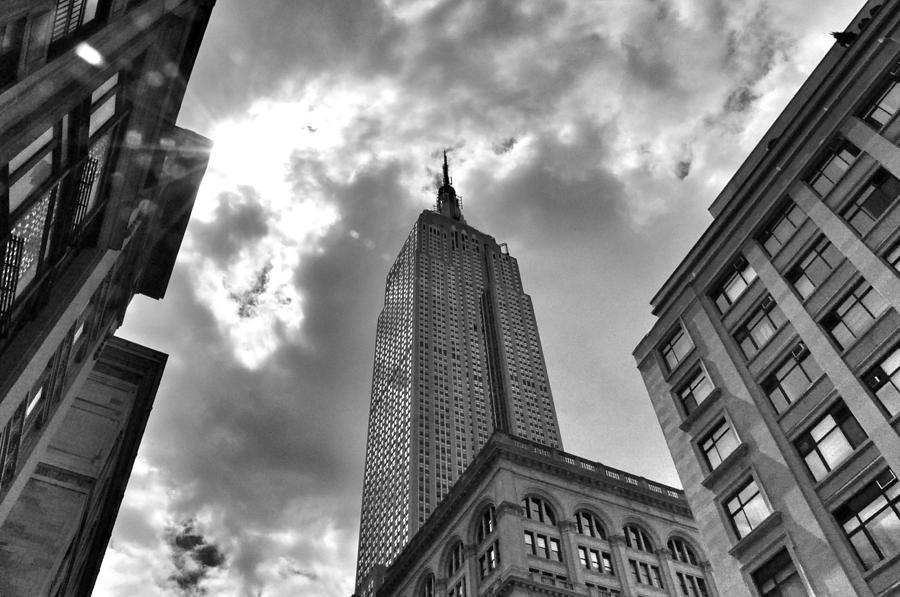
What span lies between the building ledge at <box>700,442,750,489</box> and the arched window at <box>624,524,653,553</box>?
108 feet

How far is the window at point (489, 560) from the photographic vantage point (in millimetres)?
49938

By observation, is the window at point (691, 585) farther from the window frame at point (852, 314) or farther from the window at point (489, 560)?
the window frame at point (852, 314)

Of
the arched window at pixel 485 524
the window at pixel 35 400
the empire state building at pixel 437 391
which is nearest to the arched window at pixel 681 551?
the arched window at pixel 485 524

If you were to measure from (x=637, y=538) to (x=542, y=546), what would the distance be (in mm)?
11099

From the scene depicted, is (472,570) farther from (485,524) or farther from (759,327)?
(759,327)

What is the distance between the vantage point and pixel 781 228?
89.6 ft

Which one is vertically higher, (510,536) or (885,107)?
(510,536)

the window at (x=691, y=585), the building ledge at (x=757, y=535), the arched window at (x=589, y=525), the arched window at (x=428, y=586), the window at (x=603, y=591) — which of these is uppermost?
the arched window at (x=589, y=525)

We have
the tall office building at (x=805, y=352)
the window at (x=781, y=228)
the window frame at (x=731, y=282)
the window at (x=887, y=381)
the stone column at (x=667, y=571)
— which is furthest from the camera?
the stone column at (x=667, y=571)

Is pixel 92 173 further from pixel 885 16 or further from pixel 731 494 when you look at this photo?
pixel 885 16

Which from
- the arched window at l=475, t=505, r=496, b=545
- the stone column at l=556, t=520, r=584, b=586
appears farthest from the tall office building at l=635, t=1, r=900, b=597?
the arched window at l=475, t=505, r=496, b=545

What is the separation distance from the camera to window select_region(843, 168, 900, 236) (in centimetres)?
2233

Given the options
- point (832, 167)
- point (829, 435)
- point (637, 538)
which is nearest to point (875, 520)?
point (829, 435)

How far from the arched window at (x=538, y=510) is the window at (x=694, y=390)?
26853 millimetres
